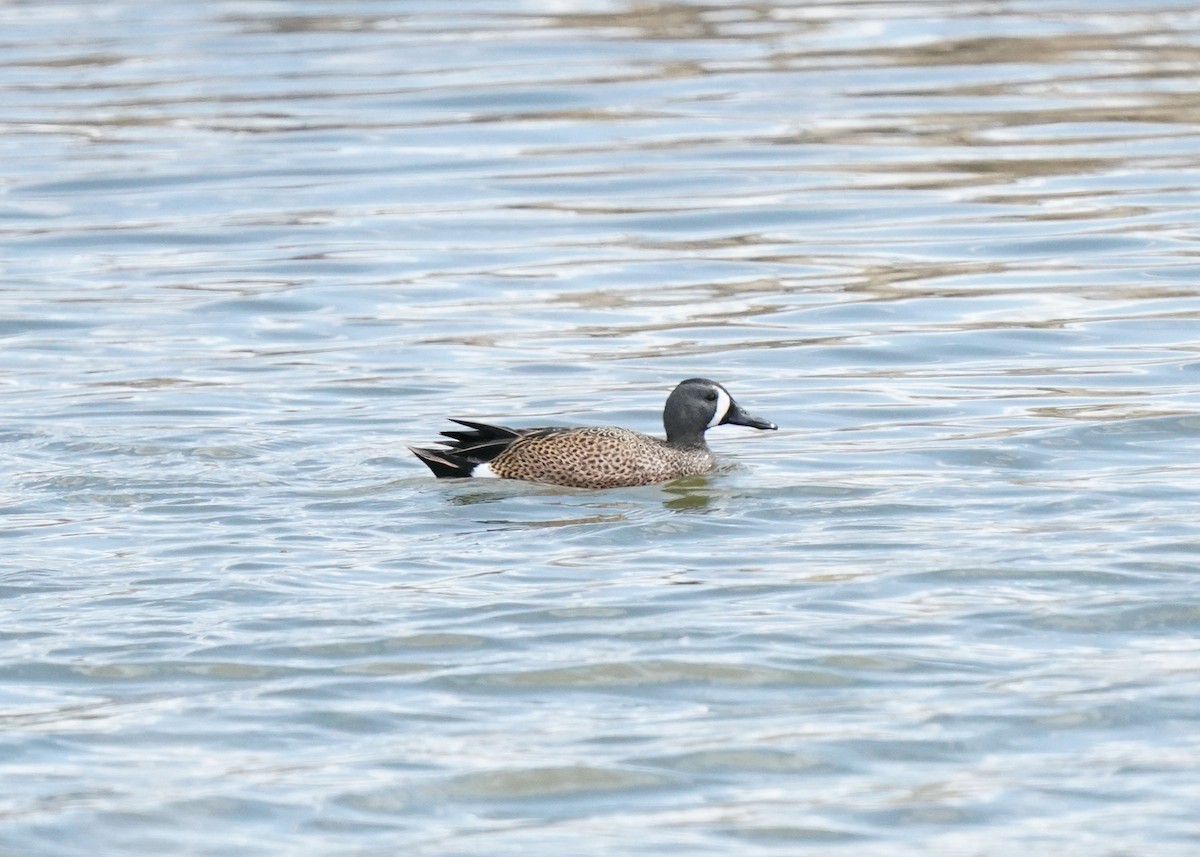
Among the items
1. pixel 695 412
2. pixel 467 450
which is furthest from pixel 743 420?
pixel 467 450

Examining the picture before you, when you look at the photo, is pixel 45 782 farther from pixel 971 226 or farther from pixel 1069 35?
pixel 1069 35

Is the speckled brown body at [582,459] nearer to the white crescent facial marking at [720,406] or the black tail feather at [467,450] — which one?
the black tail feather at [467,450]

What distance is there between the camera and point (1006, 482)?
1114cm

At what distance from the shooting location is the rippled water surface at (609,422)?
743 centimetres

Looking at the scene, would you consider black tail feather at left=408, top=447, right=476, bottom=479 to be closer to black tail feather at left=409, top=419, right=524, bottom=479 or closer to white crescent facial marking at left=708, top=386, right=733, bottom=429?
black tail feather at left=409, top=419, right=524, bottom=479

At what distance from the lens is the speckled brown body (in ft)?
37.6

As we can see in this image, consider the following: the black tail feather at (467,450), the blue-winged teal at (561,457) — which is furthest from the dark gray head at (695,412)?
the black tail feather at (467,450)

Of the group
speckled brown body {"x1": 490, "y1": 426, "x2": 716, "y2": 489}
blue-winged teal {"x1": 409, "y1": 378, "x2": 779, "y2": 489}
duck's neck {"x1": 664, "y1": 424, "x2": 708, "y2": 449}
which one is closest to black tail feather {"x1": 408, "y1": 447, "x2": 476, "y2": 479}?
blue-winged teal {"x1": 409, "y1": 378, "x2": 779, "y2": 489}

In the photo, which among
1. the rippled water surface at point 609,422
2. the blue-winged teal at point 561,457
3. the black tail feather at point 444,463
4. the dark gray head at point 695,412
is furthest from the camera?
the dark gray head at point 695,412

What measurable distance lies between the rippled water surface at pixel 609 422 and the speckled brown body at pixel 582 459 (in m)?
0.19

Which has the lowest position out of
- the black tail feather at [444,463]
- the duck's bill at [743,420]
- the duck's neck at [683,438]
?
the black tail feather at [444,463]

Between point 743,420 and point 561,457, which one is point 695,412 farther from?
point 561,457

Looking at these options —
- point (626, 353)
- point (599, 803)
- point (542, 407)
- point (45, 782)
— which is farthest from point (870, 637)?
point (626, 353)

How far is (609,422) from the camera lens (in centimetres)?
1323
